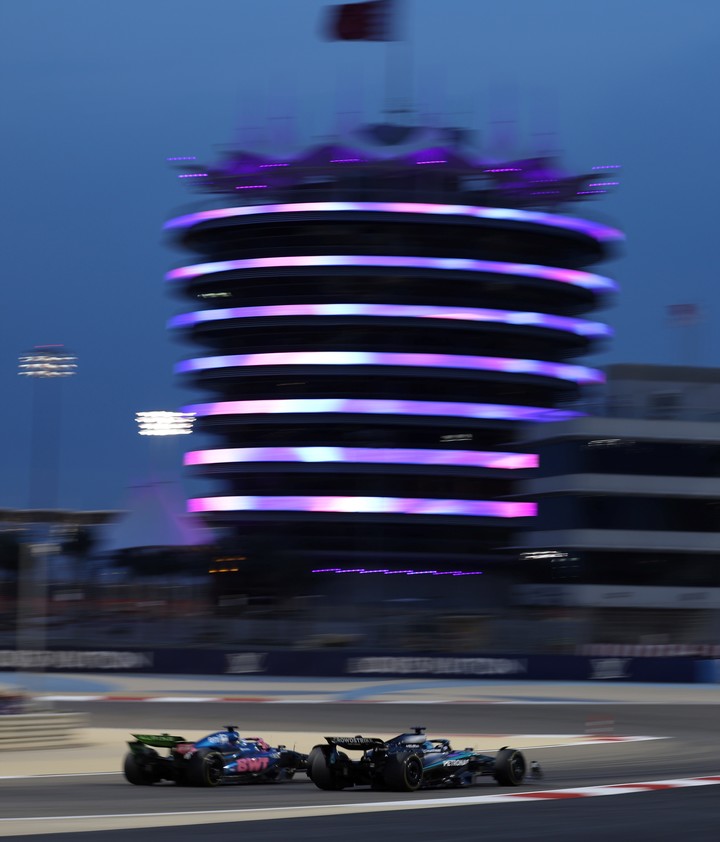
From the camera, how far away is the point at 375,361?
3354 inches

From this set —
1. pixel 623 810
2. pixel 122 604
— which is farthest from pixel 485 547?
pixel 623 810

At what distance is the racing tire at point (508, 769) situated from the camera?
1675cm

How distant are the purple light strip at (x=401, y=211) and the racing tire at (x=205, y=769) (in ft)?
235

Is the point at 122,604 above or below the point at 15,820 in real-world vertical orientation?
above

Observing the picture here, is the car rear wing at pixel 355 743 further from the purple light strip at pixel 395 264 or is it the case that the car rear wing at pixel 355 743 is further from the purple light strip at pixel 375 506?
the purple light strip at pixel 395 264

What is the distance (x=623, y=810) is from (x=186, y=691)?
2827 cm

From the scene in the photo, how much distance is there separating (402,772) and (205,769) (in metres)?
2.51

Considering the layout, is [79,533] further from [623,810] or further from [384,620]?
[623,810]

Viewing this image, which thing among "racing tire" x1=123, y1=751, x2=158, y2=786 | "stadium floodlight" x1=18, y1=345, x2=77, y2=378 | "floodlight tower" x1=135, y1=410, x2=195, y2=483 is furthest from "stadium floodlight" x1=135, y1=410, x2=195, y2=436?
"racing tire" x1=123, y1=751, x2=158, y2=786

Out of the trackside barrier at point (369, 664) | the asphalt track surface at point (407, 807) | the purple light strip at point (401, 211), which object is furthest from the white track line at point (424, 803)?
the purple light strip at point (401, 211)

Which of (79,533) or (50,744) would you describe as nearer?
(50,744)

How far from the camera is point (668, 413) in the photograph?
7381 cm

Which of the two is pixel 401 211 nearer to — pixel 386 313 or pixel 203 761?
pixel 386 313

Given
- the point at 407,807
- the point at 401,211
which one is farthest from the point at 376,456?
the point at 407,807
